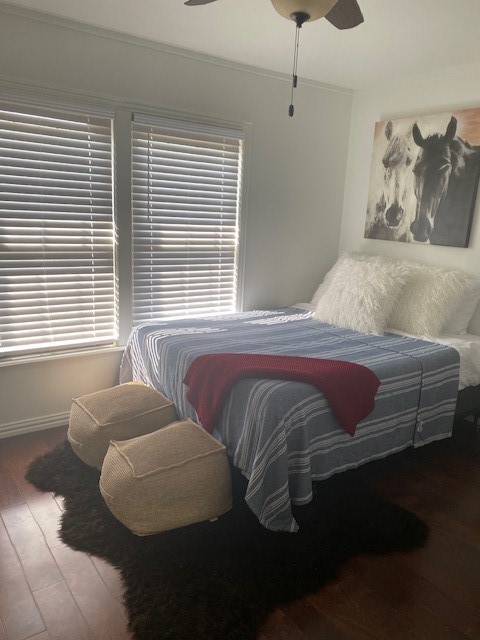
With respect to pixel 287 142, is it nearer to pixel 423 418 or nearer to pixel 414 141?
pixel 414 141

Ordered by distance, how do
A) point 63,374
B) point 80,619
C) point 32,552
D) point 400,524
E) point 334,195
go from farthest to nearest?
point 334,195 → point 63,374 → point 400,524 → point 32,552 → point 80,619

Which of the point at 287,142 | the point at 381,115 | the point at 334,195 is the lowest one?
the point at 334,195

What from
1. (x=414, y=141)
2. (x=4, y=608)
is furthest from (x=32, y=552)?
(x=414, y=141)

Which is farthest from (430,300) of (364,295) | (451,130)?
(451,130)

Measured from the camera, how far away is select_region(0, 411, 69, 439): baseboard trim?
299 cm

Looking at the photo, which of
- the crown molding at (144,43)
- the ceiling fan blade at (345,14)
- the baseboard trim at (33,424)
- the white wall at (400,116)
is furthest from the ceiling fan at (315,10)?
the baseboard trim at (33,424)

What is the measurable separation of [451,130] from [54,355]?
3.13 m

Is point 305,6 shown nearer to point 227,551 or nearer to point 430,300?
point 430,300

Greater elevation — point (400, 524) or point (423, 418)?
point (423, 418)

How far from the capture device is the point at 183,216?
11.2 feet

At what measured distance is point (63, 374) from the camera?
3.13 meters

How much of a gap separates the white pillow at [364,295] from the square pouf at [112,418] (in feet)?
4.55

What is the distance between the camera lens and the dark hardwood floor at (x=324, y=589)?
167 centimetres

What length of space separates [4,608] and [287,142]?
345 centimetres
